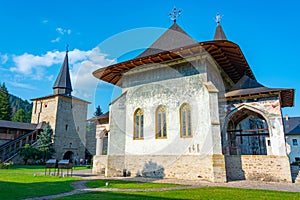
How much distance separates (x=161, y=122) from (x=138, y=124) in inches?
68.3

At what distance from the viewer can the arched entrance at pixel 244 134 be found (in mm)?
12376

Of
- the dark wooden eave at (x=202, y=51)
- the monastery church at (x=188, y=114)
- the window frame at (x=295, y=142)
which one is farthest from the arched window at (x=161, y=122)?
the window frame at (x=295, y=142)

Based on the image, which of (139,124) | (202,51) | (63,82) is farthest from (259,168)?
(63,82)

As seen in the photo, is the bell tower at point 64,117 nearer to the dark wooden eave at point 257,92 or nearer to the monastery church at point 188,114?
the monastery church at point 188,114

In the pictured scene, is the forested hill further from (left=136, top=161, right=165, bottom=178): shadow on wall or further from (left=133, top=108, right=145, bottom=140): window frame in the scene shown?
(left=136, top=161, right=165, bottom=178): shadow on wall

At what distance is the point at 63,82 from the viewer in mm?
33594

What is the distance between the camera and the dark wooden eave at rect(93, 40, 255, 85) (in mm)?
11570

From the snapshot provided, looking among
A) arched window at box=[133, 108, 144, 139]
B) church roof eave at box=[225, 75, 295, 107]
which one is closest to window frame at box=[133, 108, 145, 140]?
arched window at box=[133, 108, 144, 139]

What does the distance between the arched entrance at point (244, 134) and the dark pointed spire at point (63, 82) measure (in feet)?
87.3

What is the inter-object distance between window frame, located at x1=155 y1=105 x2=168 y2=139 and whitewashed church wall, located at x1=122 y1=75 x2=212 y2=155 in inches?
7.7

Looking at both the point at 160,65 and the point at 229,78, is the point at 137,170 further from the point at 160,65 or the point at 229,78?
the point at 229,78

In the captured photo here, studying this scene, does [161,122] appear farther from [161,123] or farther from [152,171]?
[152,171]

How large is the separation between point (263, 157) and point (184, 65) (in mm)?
6752

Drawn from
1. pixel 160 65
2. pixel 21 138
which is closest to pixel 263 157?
pixel 160 65
